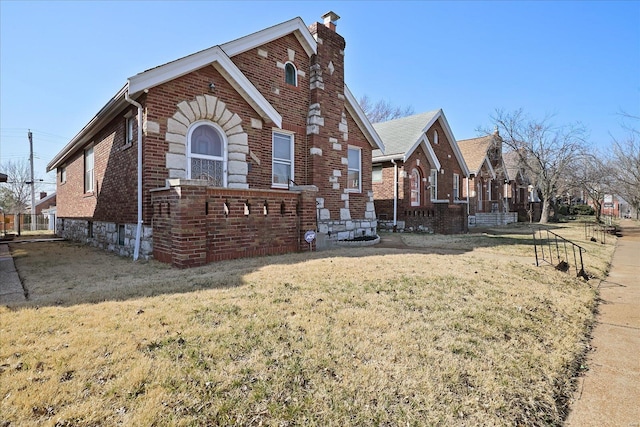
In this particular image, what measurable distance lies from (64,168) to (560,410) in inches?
789

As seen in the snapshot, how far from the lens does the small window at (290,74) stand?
35.2ft

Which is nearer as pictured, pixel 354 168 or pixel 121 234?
pixel 121 234

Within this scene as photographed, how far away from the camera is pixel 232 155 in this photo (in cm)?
881

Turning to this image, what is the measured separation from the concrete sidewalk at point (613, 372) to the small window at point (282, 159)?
7.90m

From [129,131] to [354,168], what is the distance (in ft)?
24.9

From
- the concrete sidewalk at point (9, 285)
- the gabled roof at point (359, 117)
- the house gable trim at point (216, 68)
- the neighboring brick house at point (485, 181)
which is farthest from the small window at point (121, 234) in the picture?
the neighboring brick house at point (485, 181)

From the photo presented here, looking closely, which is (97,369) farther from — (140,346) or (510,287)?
(510,287)

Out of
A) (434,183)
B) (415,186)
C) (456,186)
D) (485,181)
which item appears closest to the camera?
(415,186)

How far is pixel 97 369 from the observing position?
2639 millimetres

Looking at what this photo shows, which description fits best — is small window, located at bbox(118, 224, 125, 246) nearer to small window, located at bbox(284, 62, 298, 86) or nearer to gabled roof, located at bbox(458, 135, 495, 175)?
small window, located at bbox(284, 62, 298, 86)

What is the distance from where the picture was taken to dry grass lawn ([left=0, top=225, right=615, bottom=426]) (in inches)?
92.7

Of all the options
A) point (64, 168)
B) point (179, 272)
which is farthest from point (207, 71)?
point (64, 168)

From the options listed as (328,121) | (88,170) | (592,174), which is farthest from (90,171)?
(592,174)

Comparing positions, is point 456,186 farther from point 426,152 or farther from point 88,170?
point 88,170
